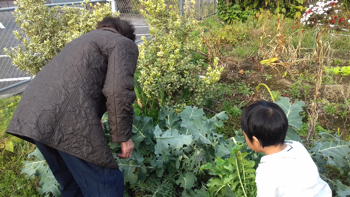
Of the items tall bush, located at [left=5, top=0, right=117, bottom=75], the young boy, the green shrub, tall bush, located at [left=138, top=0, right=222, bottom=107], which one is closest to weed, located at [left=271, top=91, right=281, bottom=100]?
tall bush, located at [left=138, top=0, right=222, bottom=107]

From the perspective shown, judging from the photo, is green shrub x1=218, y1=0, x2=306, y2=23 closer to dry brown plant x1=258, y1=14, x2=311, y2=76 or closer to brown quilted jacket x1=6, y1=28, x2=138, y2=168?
dry brown plant x1=258, y1=14, x2=311, y2=76

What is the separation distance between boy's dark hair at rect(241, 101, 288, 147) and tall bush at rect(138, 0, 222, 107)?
1461mm

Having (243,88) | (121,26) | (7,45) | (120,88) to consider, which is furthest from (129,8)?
(120,88)

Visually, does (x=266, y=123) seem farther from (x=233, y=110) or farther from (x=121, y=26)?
(x=233, y=110)

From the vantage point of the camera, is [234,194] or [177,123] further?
[177,123]

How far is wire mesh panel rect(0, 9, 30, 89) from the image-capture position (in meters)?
3.88

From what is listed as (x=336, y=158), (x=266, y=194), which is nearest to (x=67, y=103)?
(x=266, y=194)

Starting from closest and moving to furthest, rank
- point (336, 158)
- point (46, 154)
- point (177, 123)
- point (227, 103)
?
point (46, 154) → point (336, 158) → point (177, 123) → point (227, 103)

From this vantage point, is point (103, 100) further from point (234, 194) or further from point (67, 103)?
point (234, 194)

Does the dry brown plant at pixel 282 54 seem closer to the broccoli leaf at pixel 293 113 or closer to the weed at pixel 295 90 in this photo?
the weed at pixel 295 90

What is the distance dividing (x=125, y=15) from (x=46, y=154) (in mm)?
4966

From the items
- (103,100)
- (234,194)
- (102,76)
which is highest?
(102,76)

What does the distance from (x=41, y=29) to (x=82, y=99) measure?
6.68ft

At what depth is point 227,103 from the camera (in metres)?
3.77
